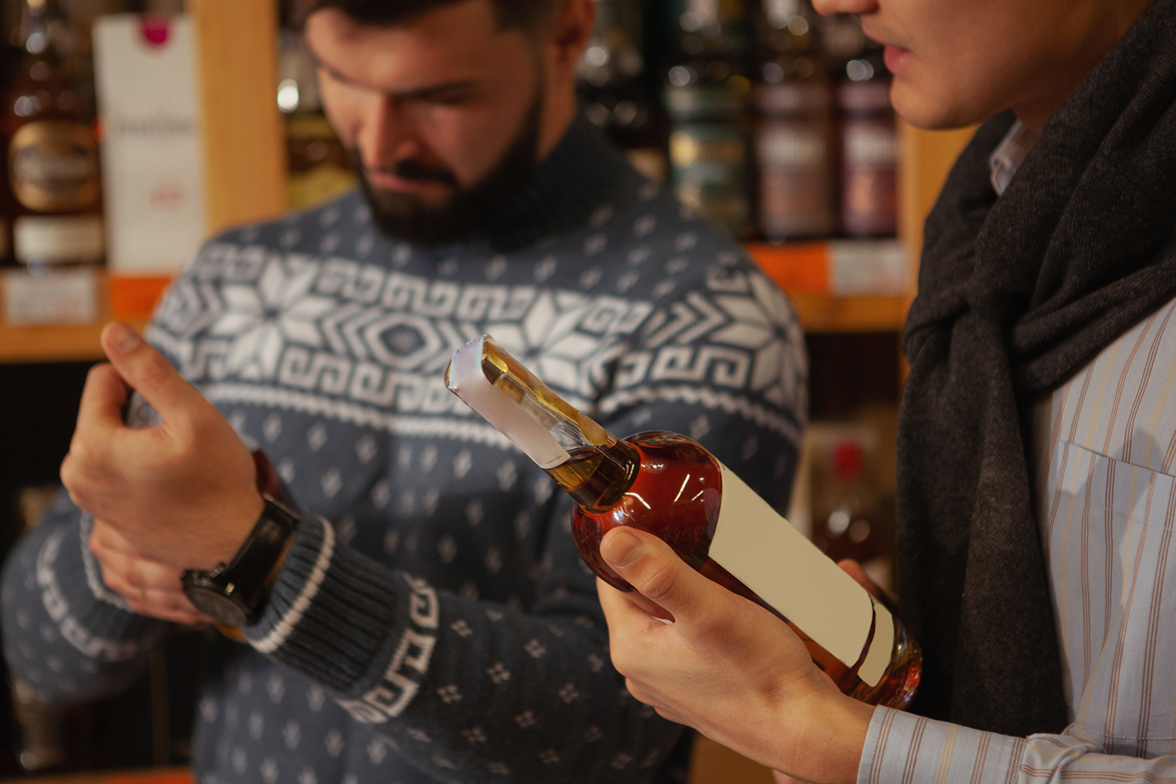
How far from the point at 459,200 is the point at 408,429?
213mm

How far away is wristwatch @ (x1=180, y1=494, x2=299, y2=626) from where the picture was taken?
26.4 inches

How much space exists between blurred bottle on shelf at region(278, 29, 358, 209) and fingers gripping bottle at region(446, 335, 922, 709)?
0.95 metres

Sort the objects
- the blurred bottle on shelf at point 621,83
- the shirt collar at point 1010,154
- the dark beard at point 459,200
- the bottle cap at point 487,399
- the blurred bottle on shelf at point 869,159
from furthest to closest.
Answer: the blurred bottle on shelf at point 621,83
the blurred bottle on shelf at point 869,159
the dark beard at point 459,200
the shirt collar at point 1010,154
the bottle cap at point 487,399

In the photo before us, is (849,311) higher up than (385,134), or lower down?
lower down

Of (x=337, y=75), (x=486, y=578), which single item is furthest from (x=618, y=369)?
(x=337, y=75)

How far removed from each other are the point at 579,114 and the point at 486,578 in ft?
1.49

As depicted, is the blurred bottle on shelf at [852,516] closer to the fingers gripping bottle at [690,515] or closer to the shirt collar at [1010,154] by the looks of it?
the shirt collar at [1010,154]

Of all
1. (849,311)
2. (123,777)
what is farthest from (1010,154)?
(123,777)

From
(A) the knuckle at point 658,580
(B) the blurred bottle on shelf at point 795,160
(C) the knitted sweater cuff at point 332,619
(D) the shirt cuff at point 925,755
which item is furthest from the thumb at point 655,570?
(B) the blurred bottle on shelf at point 795,160

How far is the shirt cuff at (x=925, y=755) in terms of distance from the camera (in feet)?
1.56

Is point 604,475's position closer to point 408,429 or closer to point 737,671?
point 737,671

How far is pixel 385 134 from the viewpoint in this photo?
34.1 inches

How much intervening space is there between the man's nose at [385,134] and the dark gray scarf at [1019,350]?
0.47m

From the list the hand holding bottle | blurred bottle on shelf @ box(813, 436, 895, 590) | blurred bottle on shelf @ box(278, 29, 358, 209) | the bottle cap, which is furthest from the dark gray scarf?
blurred bottle on shelf @ box(278, 29, 358, 209)
